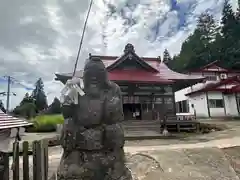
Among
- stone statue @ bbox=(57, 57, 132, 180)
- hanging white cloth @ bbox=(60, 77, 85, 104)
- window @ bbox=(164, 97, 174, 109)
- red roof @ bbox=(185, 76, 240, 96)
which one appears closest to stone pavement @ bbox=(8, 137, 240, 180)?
stone statue @ bbox=(57, 57, 132, 180)

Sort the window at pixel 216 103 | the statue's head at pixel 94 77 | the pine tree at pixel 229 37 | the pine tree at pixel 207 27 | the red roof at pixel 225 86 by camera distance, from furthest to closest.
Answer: the pine tree at pixel 207 27 < the pine tree at pixel 229 37 < the window at pixel 216 103 < the red roof at pixel 225 86 < the statue's head at pixel 94 77

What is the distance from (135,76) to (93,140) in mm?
14366

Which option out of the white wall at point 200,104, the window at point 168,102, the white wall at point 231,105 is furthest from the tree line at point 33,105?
the white wall at point 231,105

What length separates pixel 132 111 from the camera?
18594mm

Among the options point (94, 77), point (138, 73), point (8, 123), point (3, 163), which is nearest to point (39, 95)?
point (138, 73)

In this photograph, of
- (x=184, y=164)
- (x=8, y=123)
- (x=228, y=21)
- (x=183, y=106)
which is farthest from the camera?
(x=228, y=21)

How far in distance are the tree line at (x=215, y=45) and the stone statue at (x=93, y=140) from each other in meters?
34.0

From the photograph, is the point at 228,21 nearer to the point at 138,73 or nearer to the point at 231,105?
the point at 231,105

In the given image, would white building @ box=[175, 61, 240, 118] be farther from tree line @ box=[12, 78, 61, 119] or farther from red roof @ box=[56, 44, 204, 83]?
tree line @ box=[12, 78, 61, 119]

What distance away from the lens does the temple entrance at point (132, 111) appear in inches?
723

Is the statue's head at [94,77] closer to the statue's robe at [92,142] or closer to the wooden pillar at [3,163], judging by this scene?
the statue's robe at [92,142]

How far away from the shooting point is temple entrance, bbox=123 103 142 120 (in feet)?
60.2

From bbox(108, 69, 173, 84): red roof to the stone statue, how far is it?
12.6 metres

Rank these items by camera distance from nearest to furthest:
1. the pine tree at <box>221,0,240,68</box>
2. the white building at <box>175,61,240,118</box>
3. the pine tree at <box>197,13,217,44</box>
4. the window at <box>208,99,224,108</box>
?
the white building at <box>175,61,240,118</box> < the window at <box>208,99,224,108</box> < the pine tree at <box>221,0,240,68</box> < the pine tree at <box>197,13,217,44</box>
